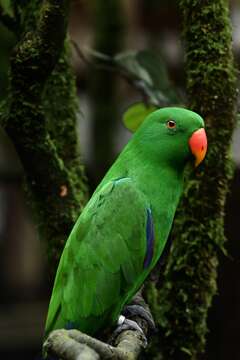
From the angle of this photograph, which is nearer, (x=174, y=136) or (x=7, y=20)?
(x=174, y=136)

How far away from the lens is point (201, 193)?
2.90 metres

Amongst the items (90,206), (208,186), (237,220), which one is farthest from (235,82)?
(237,220)

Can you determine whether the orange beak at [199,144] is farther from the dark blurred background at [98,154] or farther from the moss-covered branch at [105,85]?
the moss-covered branch at [105,85]

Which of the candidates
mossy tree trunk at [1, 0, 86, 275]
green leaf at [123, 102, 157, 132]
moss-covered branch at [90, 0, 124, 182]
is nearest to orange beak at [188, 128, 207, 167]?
mossy tree trunk at [1, 0, 86, 275]

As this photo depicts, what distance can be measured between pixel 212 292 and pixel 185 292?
4.2 inches

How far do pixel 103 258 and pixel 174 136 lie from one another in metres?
0.46

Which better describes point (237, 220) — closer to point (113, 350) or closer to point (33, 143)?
point (33, 143)

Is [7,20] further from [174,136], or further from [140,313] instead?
[140,313]

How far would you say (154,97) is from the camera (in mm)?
3621

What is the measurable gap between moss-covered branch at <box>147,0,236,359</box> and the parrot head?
17cm

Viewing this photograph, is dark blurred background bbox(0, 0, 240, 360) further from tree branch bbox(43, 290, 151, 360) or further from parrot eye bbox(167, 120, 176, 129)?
tree branch bbox(43, 290, 151, 360)

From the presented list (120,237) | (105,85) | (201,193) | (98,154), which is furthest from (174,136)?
(105,85)

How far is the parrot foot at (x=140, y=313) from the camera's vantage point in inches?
104

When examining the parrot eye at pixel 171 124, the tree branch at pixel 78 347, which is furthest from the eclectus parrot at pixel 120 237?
the tree branch at pixel 78 347
